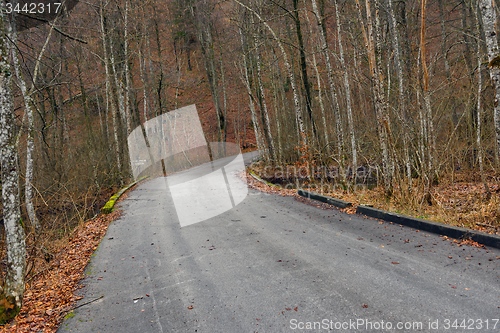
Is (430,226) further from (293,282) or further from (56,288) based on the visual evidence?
(56,288)

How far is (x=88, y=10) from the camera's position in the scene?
19.8 meters

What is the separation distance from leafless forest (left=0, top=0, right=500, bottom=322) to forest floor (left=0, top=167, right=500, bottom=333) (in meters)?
0.35

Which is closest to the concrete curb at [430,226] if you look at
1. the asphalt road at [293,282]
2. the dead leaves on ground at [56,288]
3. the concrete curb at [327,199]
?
the concrete curb at [327,199]

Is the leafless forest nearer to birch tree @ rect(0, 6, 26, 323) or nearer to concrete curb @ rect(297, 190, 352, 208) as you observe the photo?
birch tree @ rect(0, 6, 26, 323)

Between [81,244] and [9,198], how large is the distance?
4740 mm

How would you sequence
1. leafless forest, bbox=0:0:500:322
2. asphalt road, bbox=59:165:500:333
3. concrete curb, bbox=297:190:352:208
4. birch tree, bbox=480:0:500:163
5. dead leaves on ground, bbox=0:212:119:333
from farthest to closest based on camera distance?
1. concrete curb, bbox=297:190:352:208
2. leafless forest, bbox=0:0:500:322
3. birch tree, bbox=480:0:500:163
4. dead leaves on ground, bbox=0:212:119:333
5. asphalt road, bbox=59:165:500:333

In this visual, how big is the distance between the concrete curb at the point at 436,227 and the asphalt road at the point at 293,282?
207 millimetres

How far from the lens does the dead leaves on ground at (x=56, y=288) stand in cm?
534

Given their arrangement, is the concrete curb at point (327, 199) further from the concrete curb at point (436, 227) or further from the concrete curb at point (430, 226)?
the concrete curb at point (436, 227)

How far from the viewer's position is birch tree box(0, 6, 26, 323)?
543 cm

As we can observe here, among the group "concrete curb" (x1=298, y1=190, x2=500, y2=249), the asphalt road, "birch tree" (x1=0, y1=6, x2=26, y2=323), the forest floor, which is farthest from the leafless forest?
the asphalt road

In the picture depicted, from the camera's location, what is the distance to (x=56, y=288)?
674cm

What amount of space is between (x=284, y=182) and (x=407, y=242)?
11.7 m

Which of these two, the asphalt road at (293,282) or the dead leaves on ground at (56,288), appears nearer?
the asphalt road at (293,282)
